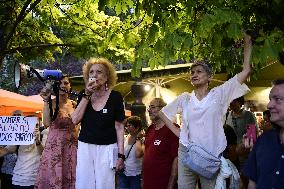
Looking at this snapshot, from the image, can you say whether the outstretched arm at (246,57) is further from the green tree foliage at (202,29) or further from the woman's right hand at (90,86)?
the woman's right hand at (90,86)

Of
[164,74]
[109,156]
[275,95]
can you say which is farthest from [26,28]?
[275,95]

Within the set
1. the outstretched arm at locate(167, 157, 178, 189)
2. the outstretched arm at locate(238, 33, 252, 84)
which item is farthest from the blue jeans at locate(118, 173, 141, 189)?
the outstretched arm at locate(238, 33, 252, 84)

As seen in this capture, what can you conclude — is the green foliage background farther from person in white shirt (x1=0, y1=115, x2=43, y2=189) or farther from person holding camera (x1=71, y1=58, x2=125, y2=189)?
person in white shirt (x1=0, y1=115, x2=43, y2=189)

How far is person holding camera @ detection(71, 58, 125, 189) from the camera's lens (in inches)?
186

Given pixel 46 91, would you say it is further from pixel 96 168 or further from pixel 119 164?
pixel 119 164

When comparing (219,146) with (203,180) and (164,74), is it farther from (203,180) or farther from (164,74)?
(164,74)

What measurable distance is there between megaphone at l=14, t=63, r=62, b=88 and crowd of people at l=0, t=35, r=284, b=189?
245 mm

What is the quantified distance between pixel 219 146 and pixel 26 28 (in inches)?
277

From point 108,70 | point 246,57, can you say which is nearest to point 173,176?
point 108,70

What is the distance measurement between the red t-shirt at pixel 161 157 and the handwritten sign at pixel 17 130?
73.1 inches

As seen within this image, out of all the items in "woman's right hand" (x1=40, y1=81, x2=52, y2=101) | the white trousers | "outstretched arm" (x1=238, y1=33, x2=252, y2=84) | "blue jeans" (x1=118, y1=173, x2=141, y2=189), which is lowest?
"blue jeans" (x1=118, y1=173, x2=141, y2=189)

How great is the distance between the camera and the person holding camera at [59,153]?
544 centimetres

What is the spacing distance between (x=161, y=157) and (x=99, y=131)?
65.0 inches

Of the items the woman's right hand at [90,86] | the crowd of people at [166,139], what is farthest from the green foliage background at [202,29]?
the woman's right hand at [90,86]
